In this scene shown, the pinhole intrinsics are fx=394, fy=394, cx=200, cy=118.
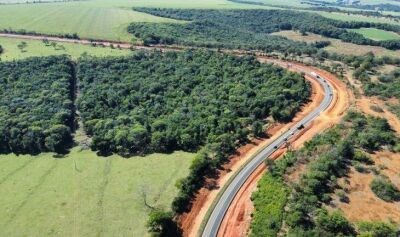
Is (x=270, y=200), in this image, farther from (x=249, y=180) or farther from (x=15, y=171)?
(x=15, y=171)

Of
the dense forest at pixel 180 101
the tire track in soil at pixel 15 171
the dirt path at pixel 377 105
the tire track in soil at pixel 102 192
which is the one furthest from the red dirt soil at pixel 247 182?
the tire track in soil at pixel 15 171

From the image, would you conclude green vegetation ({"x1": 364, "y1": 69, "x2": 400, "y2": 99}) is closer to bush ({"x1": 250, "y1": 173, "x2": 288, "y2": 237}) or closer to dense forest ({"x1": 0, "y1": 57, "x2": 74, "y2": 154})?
bush ({"x1": 250, "y1": 173, "x2": 288, "y2": 237})

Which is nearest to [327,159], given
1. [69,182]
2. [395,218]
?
[395,218]

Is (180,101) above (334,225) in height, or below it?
above

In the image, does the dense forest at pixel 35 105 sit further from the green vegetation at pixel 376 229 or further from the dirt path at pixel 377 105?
the dirt path at pixel 377 105

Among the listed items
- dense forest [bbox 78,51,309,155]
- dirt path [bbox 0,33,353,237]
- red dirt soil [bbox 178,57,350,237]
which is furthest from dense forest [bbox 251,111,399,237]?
dense forest [bbox 78,51,309,155]

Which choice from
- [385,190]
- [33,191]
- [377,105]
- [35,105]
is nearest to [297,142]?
[385,190]
